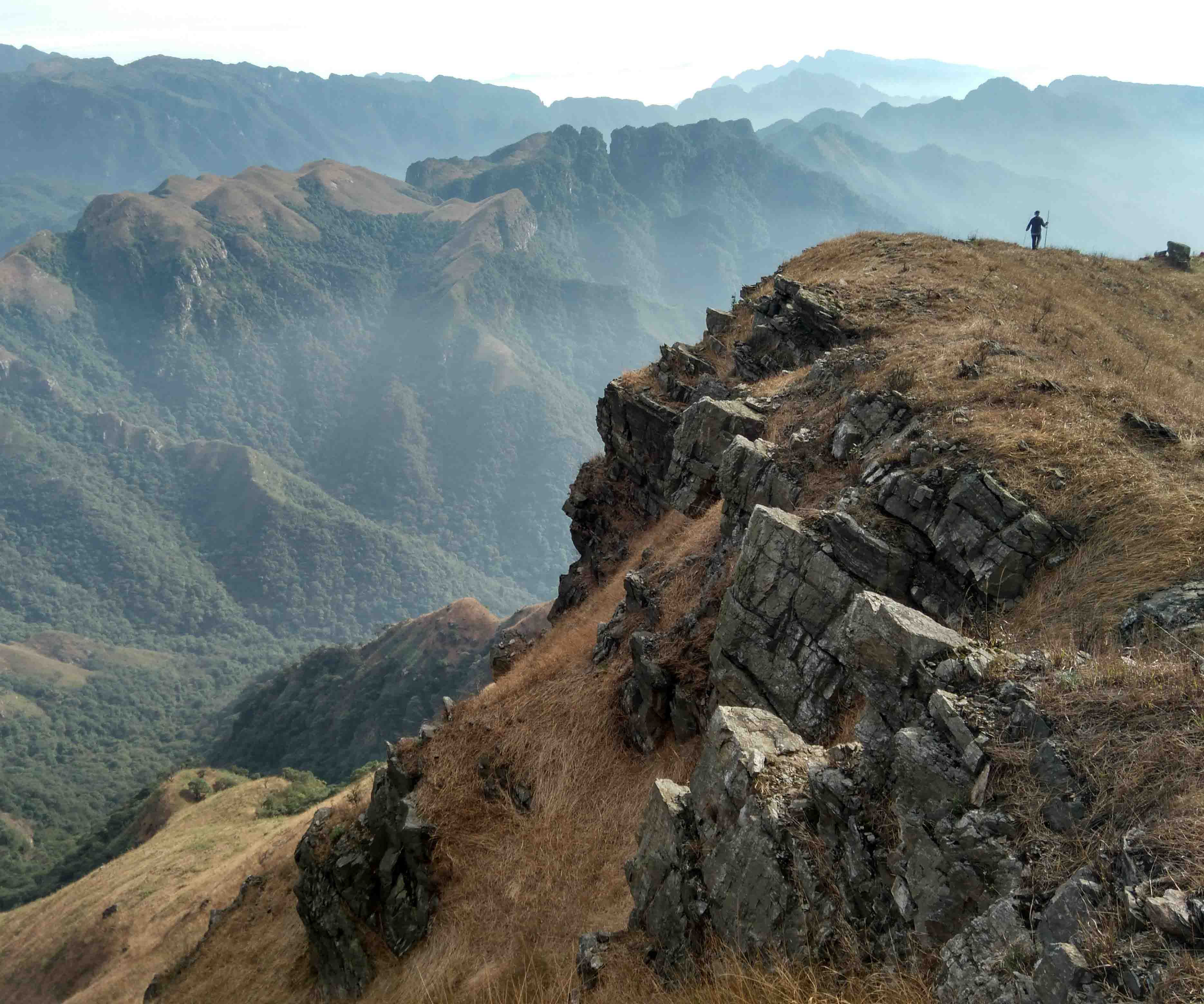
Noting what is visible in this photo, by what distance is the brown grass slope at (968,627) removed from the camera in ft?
19.1

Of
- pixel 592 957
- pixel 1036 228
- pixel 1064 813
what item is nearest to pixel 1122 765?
pixel 1064 813

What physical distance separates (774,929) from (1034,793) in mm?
2481

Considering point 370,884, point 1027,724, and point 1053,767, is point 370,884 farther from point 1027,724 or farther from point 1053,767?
point 1053,767

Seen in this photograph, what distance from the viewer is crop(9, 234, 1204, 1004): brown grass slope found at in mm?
5809

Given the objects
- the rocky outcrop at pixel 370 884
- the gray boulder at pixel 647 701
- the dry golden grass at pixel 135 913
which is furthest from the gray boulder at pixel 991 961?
the dry golden grass at pixel 135 913

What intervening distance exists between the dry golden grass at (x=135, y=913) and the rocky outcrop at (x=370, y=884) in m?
6.80

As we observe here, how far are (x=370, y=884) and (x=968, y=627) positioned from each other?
34.3 feet

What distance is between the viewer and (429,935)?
12.3 m

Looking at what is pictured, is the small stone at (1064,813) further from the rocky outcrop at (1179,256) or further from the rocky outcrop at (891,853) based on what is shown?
the rocky outcrop at (1179,256)

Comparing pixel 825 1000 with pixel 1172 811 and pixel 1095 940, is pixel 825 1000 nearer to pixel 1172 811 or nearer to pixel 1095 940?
pixel 1095 940

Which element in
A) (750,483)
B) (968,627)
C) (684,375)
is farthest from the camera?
(684,375)

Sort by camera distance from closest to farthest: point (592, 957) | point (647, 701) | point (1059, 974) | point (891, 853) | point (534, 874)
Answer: point (1059, 974) → point (891, 853) → point (592, 957) → point (534, 874) → point (647, 701)

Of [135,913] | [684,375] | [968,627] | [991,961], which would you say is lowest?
[135,913]

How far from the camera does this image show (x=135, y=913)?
3331 centimetres
